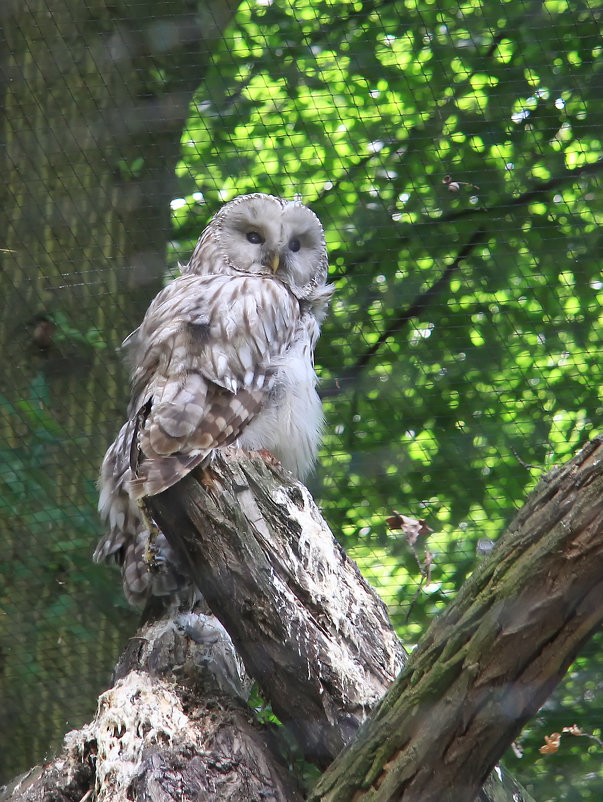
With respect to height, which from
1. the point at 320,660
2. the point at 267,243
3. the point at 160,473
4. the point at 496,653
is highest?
the point at 267,243

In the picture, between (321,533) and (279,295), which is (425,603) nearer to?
(279,295)

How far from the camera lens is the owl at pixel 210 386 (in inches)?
67.9

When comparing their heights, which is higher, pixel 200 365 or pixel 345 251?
pixel 345 251

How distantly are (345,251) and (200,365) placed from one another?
136 cm

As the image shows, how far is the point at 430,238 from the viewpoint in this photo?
10.5ft

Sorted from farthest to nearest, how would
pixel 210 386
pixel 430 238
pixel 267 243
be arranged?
pixel 430 238, pixel 267 243, pixel 210 386

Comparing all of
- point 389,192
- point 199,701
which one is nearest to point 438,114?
point 389,192

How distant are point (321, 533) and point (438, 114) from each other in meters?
1.84

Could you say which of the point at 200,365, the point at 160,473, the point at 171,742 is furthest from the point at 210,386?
the point at 171,742

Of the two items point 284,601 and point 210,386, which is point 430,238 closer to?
point 210,386

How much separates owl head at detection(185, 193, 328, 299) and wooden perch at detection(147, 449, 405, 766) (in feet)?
3.27

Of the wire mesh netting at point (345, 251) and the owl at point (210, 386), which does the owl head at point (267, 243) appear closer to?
the owl at point (210, 386)

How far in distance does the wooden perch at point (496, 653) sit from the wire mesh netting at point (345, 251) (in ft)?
5.79

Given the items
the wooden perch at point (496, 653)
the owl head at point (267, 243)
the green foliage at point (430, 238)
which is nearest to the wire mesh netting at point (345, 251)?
the green foliage at point (430, 238)
